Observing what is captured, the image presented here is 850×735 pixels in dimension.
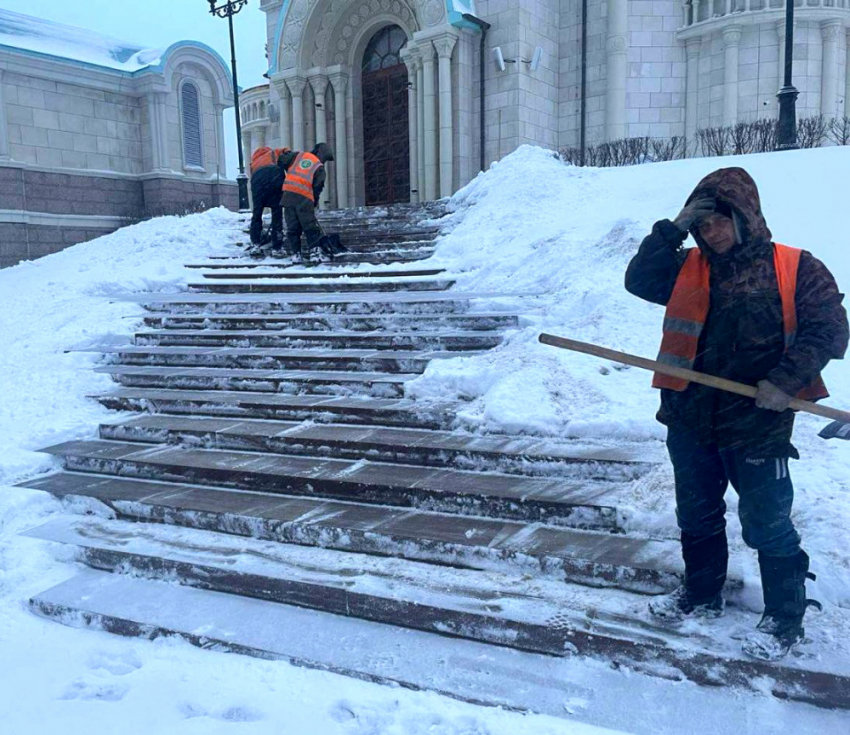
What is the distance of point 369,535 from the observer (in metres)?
3.86

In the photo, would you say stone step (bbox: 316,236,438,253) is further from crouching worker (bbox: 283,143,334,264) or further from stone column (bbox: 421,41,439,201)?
stone column (bbox: 421,41,439,201)

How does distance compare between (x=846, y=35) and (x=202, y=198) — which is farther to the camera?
(x=202, y=198)

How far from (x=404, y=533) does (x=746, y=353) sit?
6.68 feet

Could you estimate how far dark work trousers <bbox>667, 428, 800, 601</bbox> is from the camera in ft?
8.50

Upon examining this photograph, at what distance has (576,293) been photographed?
665 cm

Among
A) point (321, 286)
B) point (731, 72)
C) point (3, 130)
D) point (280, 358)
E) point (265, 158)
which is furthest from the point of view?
point (3, 130)

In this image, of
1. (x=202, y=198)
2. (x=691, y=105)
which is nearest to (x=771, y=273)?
(x=691, y=105)

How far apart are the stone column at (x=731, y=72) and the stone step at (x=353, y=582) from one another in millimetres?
14840

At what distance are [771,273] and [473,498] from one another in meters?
2.13

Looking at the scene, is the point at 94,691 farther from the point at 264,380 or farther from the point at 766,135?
the point at 766,135

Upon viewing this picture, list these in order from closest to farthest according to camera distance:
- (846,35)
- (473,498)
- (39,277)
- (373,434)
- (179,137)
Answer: (473,498) < (373,434) < (39,277) < (846,35) < (179,137)

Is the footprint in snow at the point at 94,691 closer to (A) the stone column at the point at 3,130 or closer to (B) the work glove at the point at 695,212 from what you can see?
(B) the work glove at the point at 695,212

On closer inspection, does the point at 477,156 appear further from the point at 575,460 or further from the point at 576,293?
the point at 575,460

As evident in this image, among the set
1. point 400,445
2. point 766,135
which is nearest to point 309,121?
point 766,135
